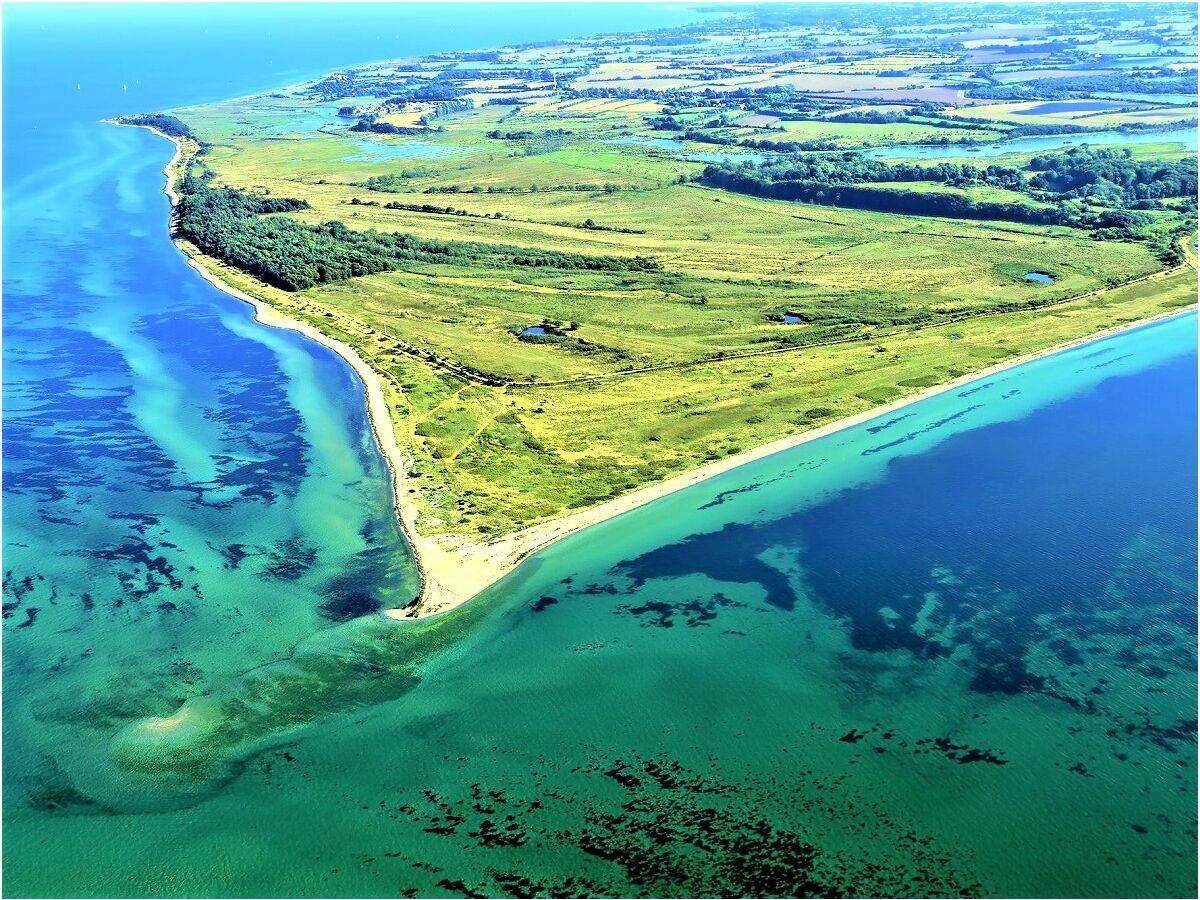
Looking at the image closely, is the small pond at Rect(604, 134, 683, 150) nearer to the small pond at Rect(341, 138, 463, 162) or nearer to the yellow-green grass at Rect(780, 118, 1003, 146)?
the yellow-green grass at Rect(780, 118, 1003, 146)

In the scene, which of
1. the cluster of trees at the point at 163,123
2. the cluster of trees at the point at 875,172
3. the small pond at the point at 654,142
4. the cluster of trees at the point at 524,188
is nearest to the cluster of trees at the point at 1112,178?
the cluster of trees at the point at 875,172

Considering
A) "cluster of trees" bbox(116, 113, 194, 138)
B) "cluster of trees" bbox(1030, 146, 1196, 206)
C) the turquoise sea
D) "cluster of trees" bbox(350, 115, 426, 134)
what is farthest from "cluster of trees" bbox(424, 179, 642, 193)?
the turquoise sea

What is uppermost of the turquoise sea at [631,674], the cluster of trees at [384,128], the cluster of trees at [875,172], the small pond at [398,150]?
the cluster of trees at [384,128]

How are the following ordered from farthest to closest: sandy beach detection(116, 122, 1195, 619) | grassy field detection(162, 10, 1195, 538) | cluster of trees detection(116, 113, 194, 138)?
cluster of trees detection(116, 113, 194, 138) < grassy field detection(162, 10, 1195, 538) < sandy beach detection(116, 122, 1195, 619)

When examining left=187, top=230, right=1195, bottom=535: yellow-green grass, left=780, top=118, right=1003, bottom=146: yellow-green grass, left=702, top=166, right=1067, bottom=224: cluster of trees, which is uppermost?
left=780, top=118, right=1003, bottom=146: yellow-green grass

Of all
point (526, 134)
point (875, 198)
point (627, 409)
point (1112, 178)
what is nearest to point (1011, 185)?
point (1112, 178)

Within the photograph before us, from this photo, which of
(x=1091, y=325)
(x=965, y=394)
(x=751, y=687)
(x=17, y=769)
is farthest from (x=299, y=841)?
(x=1091, y=325)

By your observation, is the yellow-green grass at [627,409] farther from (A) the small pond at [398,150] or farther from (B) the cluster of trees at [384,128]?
(B) the cluster of trees at [384,128]
